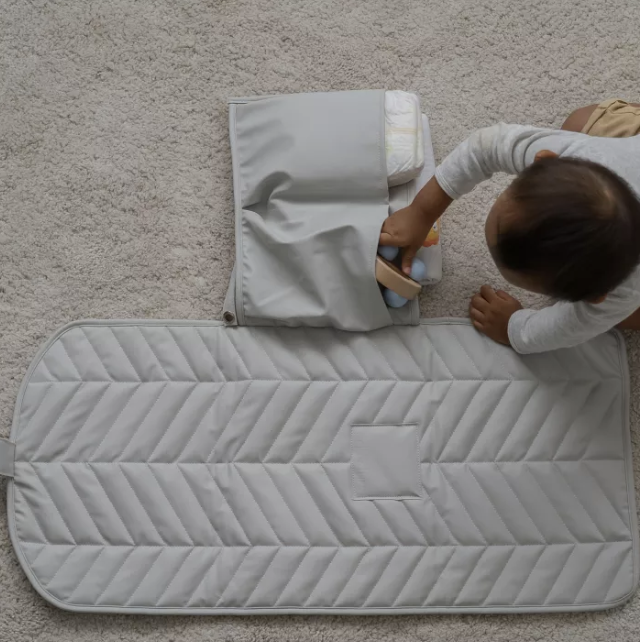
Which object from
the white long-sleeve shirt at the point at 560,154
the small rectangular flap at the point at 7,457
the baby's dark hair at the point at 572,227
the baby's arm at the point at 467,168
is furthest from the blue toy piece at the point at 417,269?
the small rectangular flap at the point at 7,457

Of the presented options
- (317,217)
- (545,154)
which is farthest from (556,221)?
(317,217)

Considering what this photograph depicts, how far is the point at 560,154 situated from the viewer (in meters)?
0.75

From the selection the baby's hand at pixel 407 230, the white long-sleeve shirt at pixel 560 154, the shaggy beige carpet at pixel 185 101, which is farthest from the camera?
the shaggy beige carpet at pixel 185 101

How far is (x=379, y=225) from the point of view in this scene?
0.87 meters

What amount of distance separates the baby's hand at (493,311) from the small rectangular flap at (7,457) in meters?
0.68

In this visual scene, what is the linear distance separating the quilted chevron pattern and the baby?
0.08 meters

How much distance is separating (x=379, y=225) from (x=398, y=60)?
33 centimetres

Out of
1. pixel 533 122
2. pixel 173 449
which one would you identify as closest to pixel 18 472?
pixel 173 449

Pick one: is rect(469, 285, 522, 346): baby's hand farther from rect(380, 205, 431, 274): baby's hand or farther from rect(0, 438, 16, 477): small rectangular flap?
rect(0, 438, 16, 477): small rectangular flap

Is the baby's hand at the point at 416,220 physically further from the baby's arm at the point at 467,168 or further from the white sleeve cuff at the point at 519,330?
the white sleeve cuff at the point at 519,330

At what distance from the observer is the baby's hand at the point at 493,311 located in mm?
905

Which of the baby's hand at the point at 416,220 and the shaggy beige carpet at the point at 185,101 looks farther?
the shaggy beige carpet at the point at 185,101

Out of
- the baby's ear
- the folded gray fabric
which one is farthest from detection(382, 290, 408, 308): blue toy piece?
the baby's ear

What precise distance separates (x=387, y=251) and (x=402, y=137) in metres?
0.16
